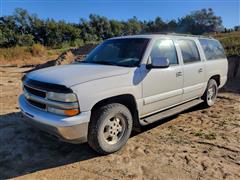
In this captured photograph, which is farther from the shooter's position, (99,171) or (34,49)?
(34,49)

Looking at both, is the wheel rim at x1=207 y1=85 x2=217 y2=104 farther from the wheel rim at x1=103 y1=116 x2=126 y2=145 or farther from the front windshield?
the wheel rim at x1=103 y1=116 x2=126 y2=145

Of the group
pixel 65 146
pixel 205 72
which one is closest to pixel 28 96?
pixel 65 146

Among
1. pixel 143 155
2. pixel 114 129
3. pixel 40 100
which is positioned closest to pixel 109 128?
A: pixel 114 129

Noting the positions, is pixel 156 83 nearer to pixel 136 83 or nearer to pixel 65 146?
pixel 136 83

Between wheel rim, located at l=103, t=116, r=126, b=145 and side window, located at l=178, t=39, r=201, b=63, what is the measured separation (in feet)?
6.69

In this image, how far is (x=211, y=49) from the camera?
6.60 metres

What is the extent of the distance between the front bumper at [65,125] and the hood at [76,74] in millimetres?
454

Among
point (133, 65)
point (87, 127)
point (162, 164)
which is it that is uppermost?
point (133, 65)

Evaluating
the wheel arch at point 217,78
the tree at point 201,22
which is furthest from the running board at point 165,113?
the tree at point 201,22

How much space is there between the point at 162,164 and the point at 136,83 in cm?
129

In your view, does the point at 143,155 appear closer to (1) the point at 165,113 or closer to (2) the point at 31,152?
(1) the point at 165,113

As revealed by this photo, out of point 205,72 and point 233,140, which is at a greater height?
point 205,72

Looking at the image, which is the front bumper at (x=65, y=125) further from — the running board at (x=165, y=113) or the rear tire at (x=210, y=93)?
the rear tire at (x=210, y=93)

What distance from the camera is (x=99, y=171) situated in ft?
12.1
